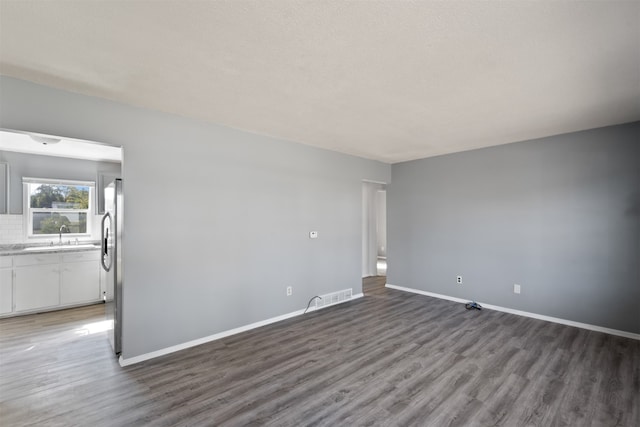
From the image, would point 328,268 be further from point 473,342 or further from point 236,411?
point 236,411

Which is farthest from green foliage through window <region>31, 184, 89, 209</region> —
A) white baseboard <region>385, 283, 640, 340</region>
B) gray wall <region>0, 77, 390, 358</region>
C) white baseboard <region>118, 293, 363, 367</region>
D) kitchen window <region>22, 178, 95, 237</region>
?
white baseboard <region>385, 283, 640, 340</region>

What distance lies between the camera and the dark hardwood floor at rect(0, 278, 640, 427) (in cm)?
208

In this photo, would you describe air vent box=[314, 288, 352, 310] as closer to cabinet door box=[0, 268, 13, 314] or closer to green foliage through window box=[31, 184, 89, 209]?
cabinet door box=[0, 268, 13, 314]

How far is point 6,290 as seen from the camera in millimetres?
3947

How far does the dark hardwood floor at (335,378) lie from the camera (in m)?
2.08

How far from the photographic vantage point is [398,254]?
5.75 metres

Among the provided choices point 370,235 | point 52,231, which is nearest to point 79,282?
point 52,231

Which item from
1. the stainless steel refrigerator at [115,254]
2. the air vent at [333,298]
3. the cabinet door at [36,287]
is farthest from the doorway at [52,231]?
the air vent at [333,298]

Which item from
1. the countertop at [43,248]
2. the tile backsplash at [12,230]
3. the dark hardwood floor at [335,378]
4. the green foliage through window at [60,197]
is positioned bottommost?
the dark hardwood floor at [335,378]

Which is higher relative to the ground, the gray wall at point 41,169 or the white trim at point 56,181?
the gray wall at point 41,169

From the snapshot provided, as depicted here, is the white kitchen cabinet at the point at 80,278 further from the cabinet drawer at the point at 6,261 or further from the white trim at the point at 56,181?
the white trim at the point at 56,181

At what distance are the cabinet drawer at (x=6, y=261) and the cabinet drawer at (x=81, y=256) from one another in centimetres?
55

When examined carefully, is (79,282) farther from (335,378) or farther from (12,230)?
(335,378)

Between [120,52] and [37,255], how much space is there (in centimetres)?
394
